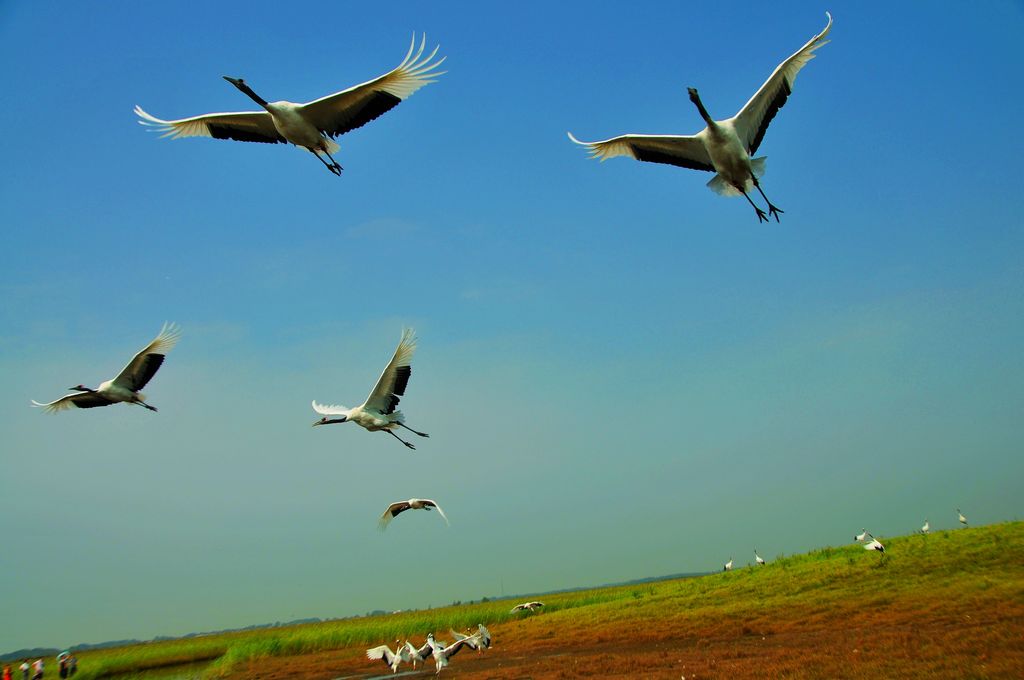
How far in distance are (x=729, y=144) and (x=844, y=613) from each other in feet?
34.3

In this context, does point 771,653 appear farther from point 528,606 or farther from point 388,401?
point 528,606

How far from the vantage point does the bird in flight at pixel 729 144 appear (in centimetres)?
1274

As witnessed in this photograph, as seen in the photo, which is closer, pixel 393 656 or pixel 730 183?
pixel 730 183

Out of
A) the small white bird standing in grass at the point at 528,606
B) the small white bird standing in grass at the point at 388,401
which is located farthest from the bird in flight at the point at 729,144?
the small white bird standing in grass at the point at 528,606

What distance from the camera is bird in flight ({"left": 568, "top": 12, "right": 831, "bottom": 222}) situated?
1274cm

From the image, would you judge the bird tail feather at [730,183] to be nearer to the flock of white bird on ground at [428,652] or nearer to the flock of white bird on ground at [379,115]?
the flock of white bird on ground at [379,115]

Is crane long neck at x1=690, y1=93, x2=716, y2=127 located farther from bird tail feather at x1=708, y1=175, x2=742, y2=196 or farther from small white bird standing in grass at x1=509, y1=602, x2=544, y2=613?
small white bird standing in grass at x1=509, y1=602, x2=544, y2=613

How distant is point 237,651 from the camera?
27.0 m

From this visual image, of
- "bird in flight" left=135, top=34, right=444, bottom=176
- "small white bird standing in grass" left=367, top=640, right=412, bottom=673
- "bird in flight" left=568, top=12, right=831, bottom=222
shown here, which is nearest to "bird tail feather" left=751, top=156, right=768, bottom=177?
"bird in flight" left=568, top=12, right=831, bottom=222

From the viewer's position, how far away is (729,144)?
13.2 m

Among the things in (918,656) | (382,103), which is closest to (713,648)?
(918,656)

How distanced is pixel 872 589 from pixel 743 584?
5.15 meters

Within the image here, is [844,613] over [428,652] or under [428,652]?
under

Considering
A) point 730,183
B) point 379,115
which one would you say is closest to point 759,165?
point 730,183
